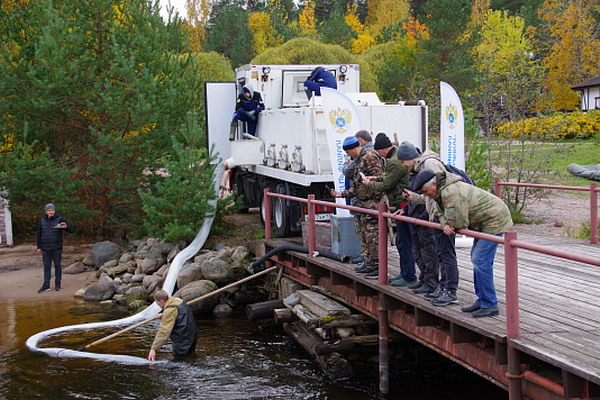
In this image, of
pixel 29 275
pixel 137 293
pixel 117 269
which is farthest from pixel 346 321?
Answer: pixel 29 275

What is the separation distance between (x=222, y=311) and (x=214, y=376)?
3.92 m

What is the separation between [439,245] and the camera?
7.55m

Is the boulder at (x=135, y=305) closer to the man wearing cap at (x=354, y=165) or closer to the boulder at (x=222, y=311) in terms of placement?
the boulder at (x=222, y=311)

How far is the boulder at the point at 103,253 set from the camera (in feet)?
55.6

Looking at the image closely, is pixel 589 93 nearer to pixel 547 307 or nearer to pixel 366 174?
pixel 366 174

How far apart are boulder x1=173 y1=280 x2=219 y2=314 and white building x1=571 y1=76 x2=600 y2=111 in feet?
113

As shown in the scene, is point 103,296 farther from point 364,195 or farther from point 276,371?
point 364,195

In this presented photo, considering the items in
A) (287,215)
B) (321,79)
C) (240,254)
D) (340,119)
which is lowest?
(240,254)

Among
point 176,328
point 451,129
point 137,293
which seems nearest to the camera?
point 176,328

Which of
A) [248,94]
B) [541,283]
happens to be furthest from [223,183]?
[541,283]

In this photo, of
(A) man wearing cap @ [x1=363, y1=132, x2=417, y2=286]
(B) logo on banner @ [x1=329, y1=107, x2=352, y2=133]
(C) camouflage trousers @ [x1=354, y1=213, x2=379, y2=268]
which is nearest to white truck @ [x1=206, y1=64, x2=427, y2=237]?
(B) logo on banner @ [x1=329, y1=107, x2=352, y2=133]

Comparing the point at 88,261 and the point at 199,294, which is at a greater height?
the point at 88,261

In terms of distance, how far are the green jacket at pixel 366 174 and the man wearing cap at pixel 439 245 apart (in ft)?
3.73

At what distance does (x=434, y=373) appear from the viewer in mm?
10203
